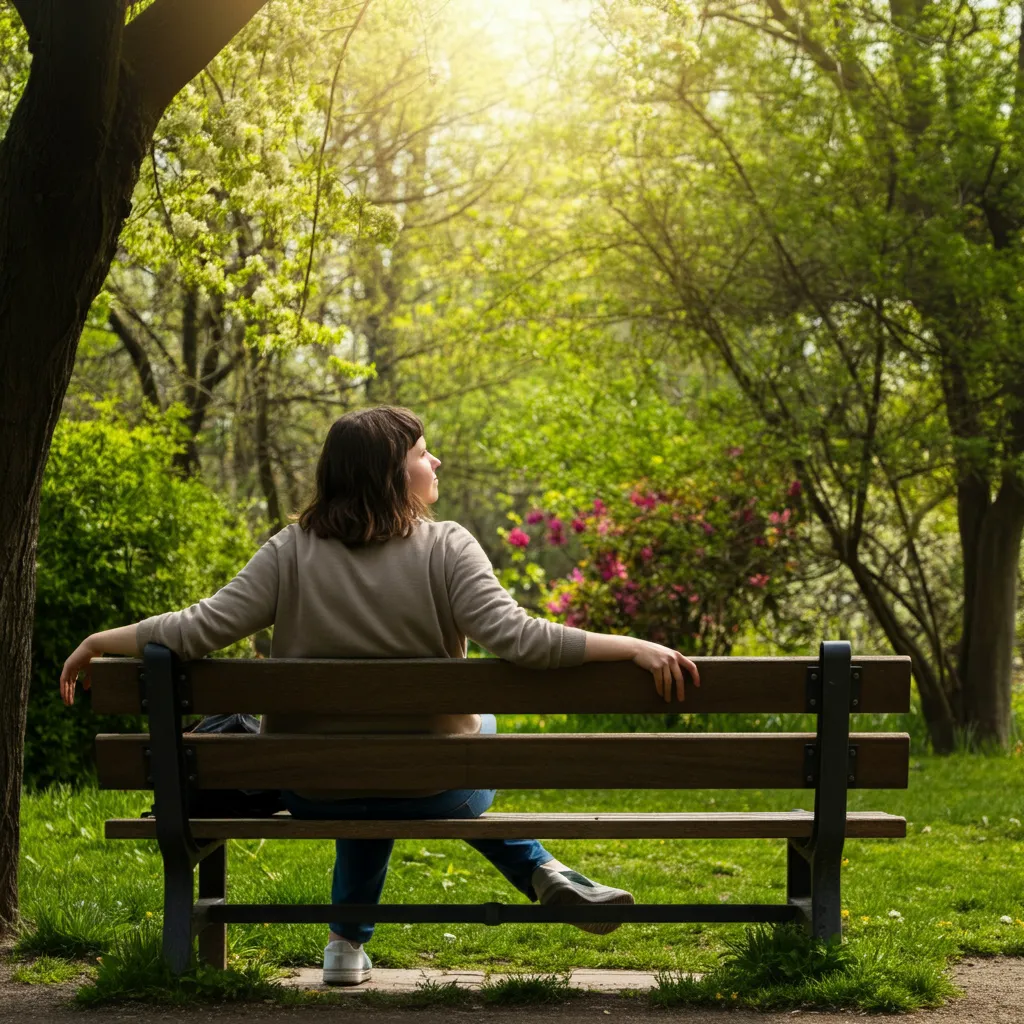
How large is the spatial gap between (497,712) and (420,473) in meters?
0.74

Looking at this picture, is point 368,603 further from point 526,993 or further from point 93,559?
point 93,559

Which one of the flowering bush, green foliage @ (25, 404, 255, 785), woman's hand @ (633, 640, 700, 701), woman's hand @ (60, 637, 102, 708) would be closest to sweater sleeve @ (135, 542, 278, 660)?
woman's hand @ (60, 637, 102, 708)

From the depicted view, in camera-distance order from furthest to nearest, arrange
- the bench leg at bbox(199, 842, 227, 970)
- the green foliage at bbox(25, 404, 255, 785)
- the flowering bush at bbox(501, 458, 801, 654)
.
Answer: the flowering bush at bbox(501, 458, 801, 654), the green foliage at bbox(25, 404, 255, 785), the bench leg at bbox(199, 842, 227, 970)

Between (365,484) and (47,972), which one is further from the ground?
(365,484)

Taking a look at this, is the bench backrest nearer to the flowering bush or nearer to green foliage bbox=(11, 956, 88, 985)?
green foliage bbox=(11, 956, 88, 985)

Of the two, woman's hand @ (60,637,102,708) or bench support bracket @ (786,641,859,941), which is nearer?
bench support bracket @ (786,641,859,941)

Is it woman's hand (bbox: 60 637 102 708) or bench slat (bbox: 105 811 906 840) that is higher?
woman's hand (bbox: 60 637 102 708)

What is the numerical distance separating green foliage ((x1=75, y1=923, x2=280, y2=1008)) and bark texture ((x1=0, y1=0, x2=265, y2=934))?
3.13 feet

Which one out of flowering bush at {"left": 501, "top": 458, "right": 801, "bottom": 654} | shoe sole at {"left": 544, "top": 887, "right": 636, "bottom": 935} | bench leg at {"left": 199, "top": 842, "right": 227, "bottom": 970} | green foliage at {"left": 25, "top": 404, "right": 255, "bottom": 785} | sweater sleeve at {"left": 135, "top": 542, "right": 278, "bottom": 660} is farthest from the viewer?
flowering bush at {"left": 501, "top": 458, "right": 801, "bottom": 654}

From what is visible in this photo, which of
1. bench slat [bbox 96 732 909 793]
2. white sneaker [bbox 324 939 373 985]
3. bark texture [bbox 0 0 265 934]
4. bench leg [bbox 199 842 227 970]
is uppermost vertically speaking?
bark texture [bbox 0 0 265 934]

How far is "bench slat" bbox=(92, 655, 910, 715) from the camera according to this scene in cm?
335

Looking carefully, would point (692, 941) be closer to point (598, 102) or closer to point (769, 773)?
point (769, 773)

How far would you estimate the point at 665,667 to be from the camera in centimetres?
328

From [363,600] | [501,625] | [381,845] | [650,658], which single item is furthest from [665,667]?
[381,845]
